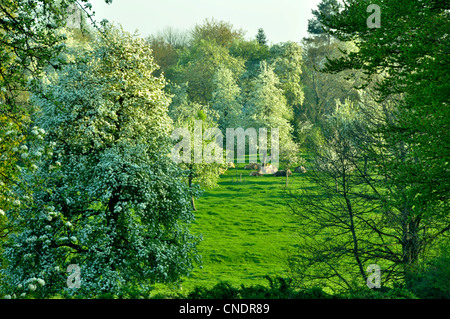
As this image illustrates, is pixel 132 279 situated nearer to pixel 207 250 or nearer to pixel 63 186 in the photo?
pixel 63 186

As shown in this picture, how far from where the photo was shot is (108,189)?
16.4 m

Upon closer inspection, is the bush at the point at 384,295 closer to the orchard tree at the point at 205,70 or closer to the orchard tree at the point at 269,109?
the orchard tree at the point at 269,109

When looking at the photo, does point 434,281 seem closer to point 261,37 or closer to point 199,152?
point 199,152

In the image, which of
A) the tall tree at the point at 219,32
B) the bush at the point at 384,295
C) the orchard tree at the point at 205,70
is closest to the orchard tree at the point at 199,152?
the orchard tree at the point at 205,70

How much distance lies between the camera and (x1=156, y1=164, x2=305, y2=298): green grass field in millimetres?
29391

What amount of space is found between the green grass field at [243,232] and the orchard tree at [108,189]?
4873 mm

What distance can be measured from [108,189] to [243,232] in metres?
23.9

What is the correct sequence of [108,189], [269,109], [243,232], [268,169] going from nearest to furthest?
[108,189]
[243,232]
[268,169]
[269,109]

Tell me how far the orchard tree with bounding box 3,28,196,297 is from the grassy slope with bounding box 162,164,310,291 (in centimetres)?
752

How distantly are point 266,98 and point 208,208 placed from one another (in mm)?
25453

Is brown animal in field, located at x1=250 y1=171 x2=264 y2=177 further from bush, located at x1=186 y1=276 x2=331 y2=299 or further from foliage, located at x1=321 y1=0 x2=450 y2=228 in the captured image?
bush, located at x1=186 y1=276 x2=331 y2=299

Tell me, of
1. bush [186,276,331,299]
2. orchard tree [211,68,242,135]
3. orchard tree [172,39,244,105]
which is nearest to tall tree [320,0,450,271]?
bush [186,276,331,299]

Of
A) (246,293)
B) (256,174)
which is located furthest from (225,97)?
(246,293)
